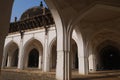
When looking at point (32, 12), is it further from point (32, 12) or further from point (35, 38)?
point (35, 38)

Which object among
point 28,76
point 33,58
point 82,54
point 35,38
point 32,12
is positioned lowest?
point 28,76

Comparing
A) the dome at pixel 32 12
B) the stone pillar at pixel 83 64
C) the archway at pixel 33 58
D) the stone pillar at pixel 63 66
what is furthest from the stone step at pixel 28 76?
the dome at pixel 32 12

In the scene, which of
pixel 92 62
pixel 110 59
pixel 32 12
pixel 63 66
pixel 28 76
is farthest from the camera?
pixel 32 12

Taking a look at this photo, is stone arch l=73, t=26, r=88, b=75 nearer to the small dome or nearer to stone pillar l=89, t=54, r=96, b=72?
stone pillar l=89, t=54, r=96, b=72

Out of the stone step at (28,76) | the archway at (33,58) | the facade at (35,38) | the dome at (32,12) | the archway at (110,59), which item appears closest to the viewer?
the stone step at (28,76)

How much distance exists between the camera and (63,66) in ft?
27.7

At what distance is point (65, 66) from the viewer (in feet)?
27.9

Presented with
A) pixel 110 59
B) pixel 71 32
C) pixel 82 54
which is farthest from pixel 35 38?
pixel 110 59

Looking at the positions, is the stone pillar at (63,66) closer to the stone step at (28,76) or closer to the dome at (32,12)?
the stone step at (28,76)

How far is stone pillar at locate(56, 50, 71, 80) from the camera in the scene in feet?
27.6

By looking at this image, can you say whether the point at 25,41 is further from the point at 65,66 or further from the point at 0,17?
the point at 0,17

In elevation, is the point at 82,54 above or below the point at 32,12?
below

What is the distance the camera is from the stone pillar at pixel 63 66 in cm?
840

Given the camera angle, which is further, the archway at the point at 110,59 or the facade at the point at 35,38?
the archway at the point at 110,59
